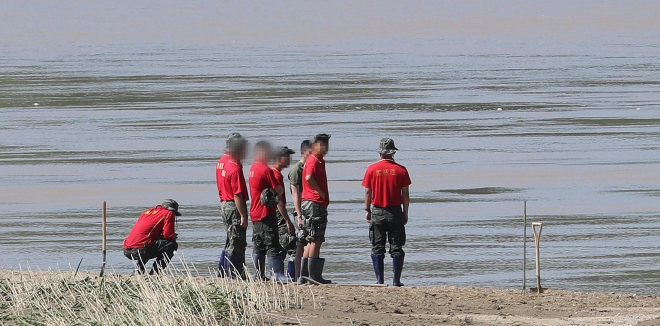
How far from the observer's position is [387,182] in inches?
464

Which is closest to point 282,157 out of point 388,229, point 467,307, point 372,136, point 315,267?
point 315,267

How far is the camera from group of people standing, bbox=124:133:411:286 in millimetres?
11367

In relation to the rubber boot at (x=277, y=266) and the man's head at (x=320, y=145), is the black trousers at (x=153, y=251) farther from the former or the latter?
the man's head at (x=320, y=145)

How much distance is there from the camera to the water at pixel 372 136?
46.3 feet

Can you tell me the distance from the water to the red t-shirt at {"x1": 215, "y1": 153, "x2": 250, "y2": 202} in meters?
1.11

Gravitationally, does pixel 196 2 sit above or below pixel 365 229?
above

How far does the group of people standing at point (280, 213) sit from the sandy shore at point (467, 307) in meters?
0.76

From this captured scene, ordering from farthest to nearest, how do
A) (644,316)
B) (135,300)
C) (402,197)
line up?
(402,197), (644,316), (135,300)

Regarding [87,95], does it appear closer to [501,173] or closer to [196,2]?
[501,173]

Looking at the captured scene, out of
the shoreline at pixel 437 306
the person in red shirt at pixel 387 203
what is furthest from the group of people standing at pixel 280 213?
the shoreline at pixel 437 306

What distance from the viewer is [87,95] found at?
31.0 m

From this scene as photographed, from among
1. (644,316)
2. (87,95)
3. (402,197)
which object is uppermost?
(87,95)

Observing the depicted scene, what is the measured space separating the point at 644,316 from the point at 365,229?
567 cm

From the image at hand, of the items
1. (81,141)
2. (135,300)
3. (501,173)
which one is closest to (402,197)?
(135,300)
